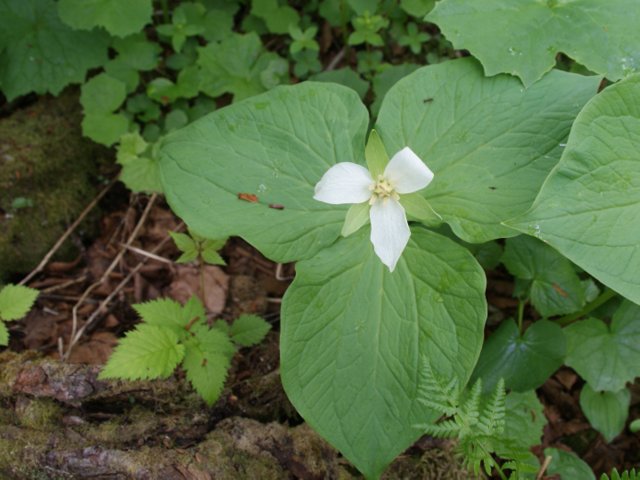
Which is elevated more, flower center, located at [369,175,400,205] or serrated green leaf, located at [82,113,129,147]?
flower center, located at [369,175,400,205]

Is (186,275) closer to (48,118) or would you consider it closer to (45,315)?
→ (45,315)

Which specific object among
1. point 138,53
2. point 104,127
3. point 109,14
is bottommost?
point 104,127

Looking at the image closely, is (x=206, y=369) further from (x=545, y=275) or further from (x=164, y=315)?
(x=545, y=275)

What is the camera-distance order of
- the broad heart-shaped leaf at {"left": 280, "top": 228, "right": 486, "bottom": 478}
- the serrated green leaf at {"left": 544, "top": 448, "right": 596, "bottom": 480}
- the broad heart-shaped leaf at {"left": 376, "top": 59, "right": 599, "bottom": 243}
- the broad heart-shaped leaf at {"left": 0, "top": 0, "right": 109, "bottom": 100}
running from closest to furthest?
1. the broad heart-shaped leaf at {"left": 280, "top": 228, "right": 486, "bottom": 478}
2. the broad heart-shaped leaf at {"left": 376, "top": 59, "right": 599, "bottom": 243}
3. the serrated green leaf at {"left": 544, "top": 448, "right": 596, "bottom": 480}
4. the broad heart-shaped leaf at {"left": 0, "top": 0, "right": 109, "bottom": 100}

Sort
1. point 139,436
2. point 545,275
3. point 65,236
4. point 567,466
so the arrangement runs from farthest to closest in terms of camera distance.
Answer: point 65,236 → point 545,275 → point 567,466 → point 139,436

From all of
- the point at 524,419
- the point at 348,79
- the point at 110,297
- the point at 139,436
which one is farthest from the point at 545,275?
the point at 110,297

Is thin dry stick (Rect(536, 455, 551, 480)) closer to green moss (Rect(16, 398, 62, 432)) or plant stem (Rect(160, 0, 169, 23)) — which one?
green moss (Rect(16, 398, 62, 432))

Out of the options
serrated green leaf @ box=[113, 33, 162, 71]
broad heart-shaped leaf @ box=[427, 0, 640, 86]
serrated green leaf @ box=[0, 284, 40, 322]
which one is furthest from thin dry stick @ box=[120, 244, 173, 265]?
broad heart-shaped leaf @ box=[427, 0, 640, 86]

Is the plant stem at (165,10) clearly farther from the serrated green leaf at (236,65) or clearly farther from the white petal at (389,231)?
the white petal at (389,231)
